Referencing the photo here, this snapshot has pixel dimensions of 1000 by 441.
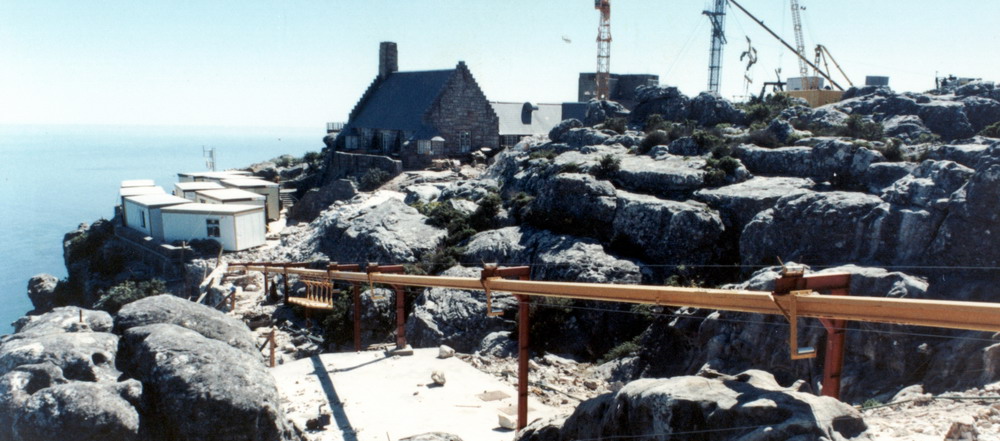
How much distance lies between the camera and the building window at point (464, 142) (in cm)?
5944

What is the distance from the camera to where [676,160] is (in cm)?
3472

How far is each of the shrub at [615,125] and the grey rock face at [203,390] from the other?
37.6 m

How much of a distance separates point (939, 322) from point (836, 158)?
24868mm

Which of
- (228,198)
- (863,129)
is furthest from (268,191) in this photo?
(863,129)

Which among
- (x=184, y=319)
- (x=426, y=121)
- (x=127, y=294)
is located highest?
(x=426, y=121)

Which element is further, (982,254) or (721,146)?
(721,146)

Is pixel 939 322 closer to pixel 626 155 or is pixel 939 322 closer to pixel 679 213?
pixel 679 213

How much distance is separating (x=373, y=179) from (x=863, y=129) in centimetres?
3492

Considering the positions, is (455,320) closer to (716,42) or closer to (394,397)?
(394,397)

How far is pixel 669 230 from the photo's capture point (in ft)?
90.4

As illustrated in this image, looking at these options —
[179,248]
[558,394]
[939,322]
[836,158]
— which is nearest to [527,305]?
[558,394]

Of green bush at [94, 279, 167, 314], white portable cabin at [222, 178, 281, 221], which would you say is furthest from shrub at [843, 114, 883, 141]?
white portable cabin at [222, 178, 281, 221]

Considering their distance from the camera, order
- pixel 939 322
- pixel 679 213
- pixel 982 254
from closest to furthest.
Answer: pixel 939 322, pixel 982 254, pixel 679 213

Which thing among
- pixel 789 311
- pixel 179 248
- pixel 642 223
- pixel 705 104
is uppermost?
pixel 705 104
